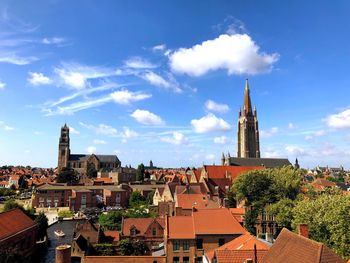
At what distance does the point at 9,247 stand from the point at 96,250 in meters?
12.0

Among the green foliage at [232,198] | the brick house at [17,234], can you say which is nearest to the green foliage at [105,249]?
the brick house at [17,234]

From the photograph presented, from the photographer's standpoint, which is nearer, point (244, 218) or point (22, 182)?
point (244, 218)

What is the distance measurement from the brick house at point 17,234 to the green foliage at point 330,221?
105ft

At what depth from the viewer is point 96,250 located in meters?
44.4

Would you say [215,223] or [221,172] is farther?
[221,172]

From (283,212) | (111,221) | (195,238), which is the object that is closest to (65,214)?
(111,221)

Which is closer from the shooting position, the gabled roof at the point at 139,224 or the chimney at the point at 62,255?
the chimney at the point at 62,255

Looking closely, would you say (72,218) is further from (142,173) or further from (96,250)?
(142,173)

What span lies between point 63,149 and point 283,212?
142805mm

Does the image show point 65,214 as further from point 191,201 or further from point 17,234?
point 17,234

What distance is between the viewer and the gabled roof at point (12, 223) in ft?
122

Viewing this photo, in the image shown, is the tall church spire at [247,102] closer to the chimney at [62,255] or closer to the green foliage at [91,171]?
the green foliage at [91,171]

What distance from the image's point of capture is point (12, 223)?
1593 inches

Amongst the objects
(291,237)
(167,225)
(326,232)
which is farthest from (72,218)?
(291,237)
